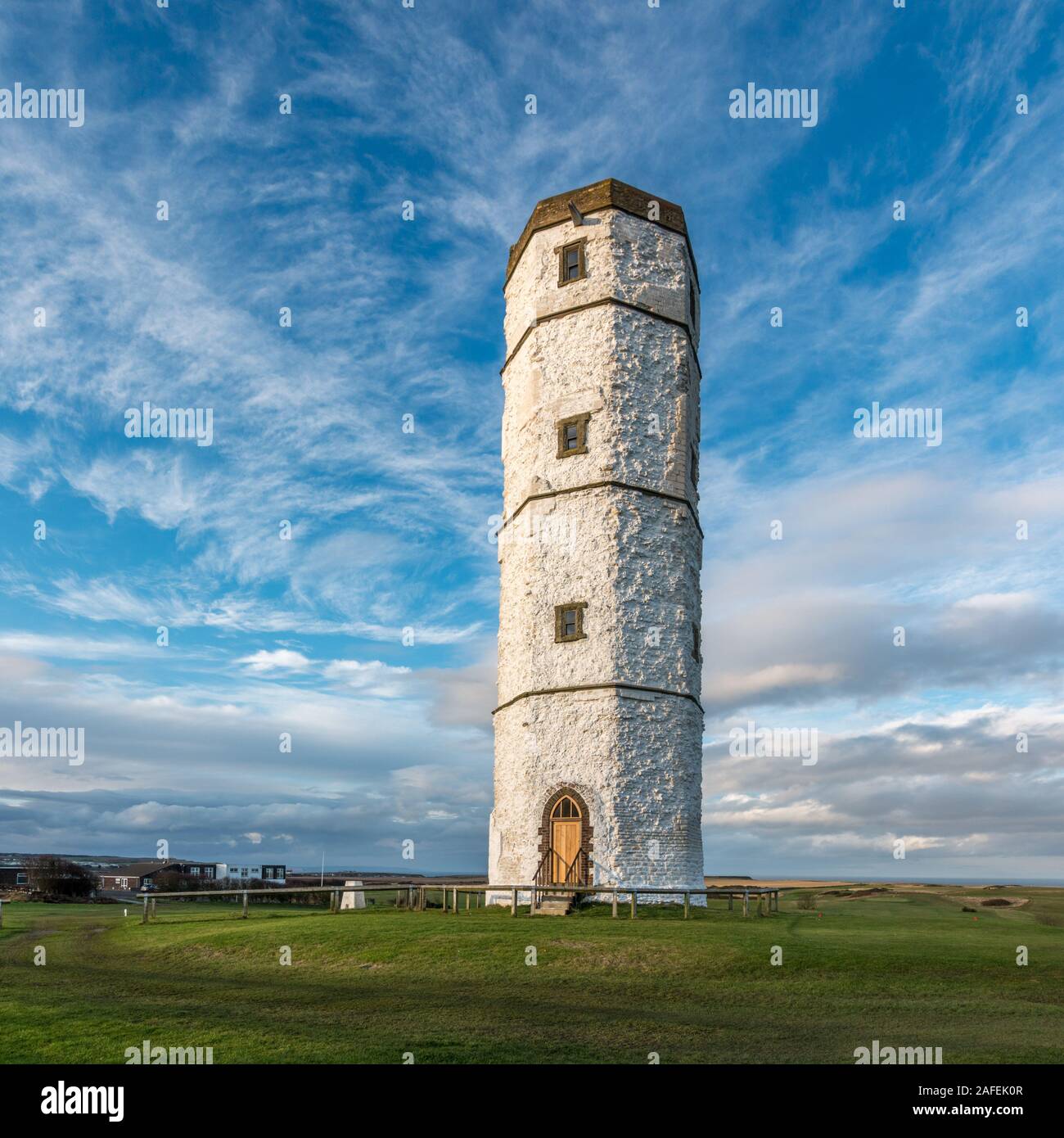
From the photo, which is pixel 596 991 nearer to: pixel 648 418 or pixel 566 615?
pixel 566 615

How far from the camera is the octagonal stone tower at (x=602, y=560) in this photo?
26062 millimetres

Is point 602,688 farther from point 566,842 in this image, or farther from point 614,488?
point 614,488

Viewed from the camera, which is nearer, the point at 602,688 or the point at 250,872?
the point at 602,688

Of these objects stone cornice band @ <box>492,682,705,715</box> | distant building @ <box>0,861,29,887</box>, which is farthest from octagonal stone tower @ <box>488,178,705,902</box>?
distant building @ <box>0,861,29,887</box>

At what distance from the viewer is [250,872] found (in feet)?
242

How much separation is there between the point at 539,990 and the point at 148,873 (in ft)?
207

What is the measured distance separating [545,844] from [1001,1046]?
16943mm

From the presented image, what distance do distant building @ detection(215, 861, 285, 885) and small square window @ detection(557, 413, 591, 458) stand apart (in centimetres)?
5396

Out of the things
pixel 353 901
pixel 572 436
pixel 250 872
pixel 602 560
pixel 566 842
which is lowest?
pixel 250 872

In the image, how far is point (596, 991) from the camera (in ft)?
45.9

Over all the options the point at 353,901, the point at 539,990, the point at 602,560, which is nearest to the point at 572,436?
the point at 602,560
